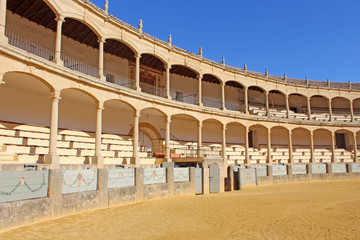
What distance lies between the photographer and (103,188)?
11.9 m

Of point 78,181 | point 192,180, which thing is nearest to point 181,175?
point 192,180

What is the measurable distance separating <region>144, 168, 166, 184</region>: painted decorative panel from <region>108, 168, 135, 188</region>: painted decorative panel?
0.90 m

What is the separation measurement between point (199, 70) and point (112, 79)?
25.2 ft

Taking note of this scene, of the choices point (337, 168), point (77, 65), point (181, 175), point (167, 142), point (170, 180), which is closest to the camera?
point (170, 180)

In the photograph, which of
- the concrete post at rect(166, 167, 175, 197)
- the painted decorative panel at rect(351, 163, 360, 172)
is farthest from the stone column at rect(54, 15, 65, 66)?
the painted decorative panel at rect(351, 163, 360, 172)

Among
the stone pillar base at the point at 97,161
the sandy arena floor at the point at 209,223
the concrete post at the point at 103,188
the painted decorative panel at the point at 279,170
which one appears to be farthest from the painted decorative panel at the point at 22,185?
the painted decorative panel at the point at 279,170

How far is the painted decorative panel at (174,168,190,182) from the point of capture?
53.5 ft

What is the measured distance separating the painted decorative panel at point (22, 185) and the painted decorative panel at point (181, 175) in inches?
311

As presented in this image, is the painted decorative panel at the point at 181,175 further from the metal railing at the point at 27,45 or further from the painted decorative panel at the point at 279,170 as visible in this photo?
the metal railing at the point at 27,45

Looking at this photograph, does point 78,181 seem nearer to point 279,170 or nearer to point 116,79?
point 116,79

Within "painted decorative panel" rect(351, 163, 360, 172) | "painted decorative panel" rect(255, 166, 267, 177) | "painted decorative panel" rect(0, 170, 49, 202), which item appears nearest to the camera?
"painted decorative panel" rect(0, 170, 49, 202)

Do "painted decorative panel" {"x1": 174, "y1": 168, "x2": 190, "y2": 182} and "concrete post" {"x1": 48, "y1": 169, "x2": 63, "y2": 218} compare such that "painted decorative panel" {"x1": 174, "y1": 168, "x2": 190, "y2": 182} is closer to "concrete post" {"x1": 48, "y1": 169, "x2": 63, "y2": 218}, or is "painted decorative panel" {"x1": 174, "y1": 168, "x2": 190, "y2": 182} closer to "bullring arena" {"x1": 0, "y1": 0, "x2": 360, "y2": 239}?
"bullring arena" {"x1": 0, "y1": 0, "x2": 360, "y2": 239}

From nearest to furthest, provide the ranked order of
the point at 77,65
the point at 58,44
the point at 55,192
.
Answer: the point at 55,192 → the point at 58,44 → the point at 77,65

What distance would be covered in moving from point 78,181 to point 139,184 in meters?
3.57
